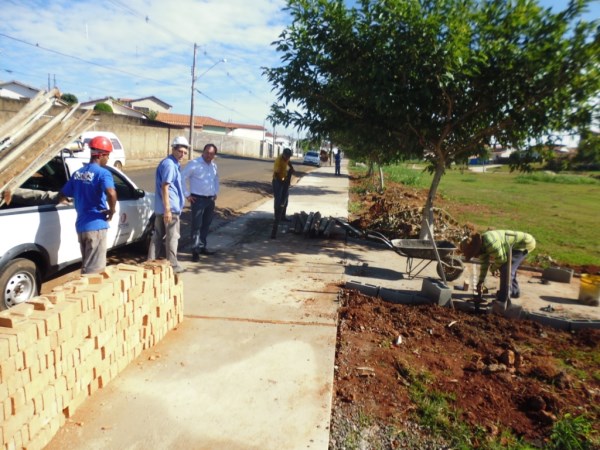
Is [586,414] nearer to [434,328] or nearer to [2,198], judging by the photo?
[434,328]

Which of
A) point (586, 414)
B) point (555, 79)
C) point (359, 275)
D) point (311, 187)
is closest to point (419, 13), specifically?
point (555, 79)

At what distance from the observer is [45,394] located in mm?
2770

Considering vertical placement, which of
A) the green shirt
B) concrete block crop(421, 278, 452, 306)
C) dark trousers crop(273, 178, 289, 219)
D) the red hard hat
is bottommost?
concrete block crop(421, 278, 452, 306)

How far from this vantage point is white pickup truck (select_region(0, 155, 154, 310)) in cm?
430

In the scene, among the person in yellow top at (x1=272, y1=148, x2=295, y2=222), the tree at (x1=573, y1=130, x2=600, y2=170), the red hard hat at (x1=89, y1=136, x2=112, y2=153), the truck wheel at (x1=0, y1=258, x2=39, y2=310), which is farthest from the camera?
the person in yellow top at (x1=272, y1=148, x2=295, y2=222)

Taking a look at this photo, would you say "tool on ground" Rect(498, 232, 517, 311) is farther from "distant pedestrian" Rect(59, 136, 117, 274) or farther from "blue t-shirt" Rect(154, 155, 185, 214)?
"distant pedestrian" Rect(59, 136, 117, 274)

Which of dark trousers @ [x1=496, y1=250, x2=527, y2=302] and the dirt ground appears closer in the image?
the dirt ground

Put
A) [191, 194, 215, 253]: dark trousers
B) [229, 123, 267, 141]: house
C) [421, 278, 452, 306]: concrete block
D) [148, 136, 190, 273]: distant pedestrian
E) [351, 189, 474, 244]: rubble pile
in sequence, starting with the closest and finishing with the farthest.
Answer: [421, 278, 452, 306]: concrete block < [148, 136, 190, 273]: distant pedestrian < [191, 194, 215, 253]: dark trousers < [351, 189, 474, 244]: rubble pile < [229, 123, 267, 141]: house

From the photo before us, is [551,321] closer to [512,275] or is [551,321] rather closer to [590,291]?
[512,275]

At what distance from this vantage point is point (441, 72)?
22.9 ft

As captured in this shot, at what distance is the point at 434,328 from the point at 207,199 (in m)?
4.07

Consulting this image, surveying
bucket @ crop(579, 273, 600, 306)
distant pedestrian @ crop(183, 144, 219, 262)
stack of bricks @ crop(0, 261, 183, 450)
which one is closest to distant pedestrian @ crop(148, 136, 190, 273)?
distant pedestrian @ crop(183, 144, 219, 262)

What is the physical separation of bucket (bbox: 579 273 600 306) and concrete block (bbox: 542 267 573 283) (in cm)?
99

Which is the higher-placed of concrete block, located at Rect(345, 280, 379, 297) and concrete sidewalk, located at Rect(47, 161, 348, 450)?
concrete block, located at Rect(345, 280, 379, 297)
